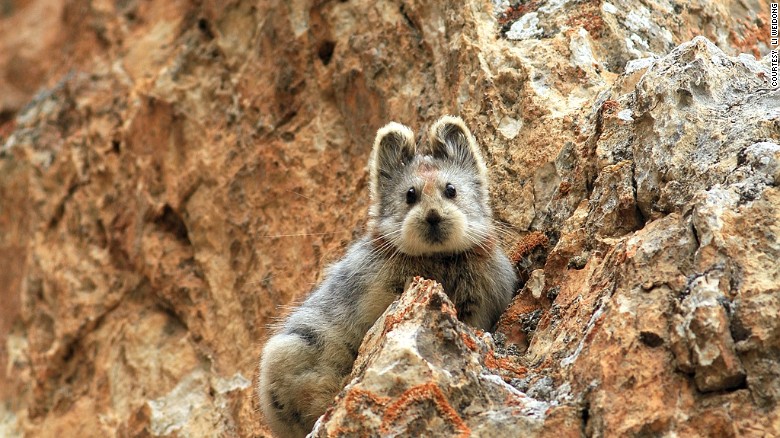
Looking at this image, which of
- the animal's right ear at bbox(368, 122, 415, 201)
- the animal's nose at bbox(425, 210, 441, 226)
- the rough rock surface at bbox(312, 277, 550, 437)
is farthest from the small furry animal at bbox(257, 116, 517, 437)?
the rough rock surface at bbox(312, 277, 550, 437)

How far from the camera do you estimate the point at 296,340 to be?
7.57 meters

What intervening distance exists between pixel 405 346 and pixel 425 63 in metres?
4.45

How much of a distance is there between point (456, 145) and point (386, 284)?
1.55 m

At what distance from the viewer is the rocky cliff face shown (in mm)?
5512

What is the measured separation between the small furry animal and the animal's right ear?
24 cm

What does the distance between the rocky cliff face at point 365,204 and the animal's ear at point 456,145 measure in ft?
0.97

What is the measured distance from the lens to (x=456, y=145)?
8.45 meters

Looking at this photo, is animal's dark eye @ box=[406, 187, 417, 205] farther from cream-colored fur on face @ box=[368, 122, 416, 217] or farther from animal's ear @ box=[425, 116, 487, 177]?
animal's ear @ box=[425, 116, 487, 177]

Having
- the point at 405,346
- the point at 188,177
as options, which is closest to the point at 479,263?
the point at 405,346

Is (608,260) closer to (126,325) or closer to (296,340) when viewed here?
(296,340)

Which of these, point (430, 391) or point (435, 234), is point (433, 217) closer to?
point (435, 234)

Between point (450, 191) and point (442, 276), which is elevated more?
point (450, 191)

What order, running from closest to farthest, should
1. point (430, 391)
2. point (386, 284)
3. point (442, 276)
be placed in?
point (430, 391)
point (386, 284)
point (442, 276)

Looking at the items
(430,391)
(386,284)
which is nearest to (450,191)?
(386,284)
